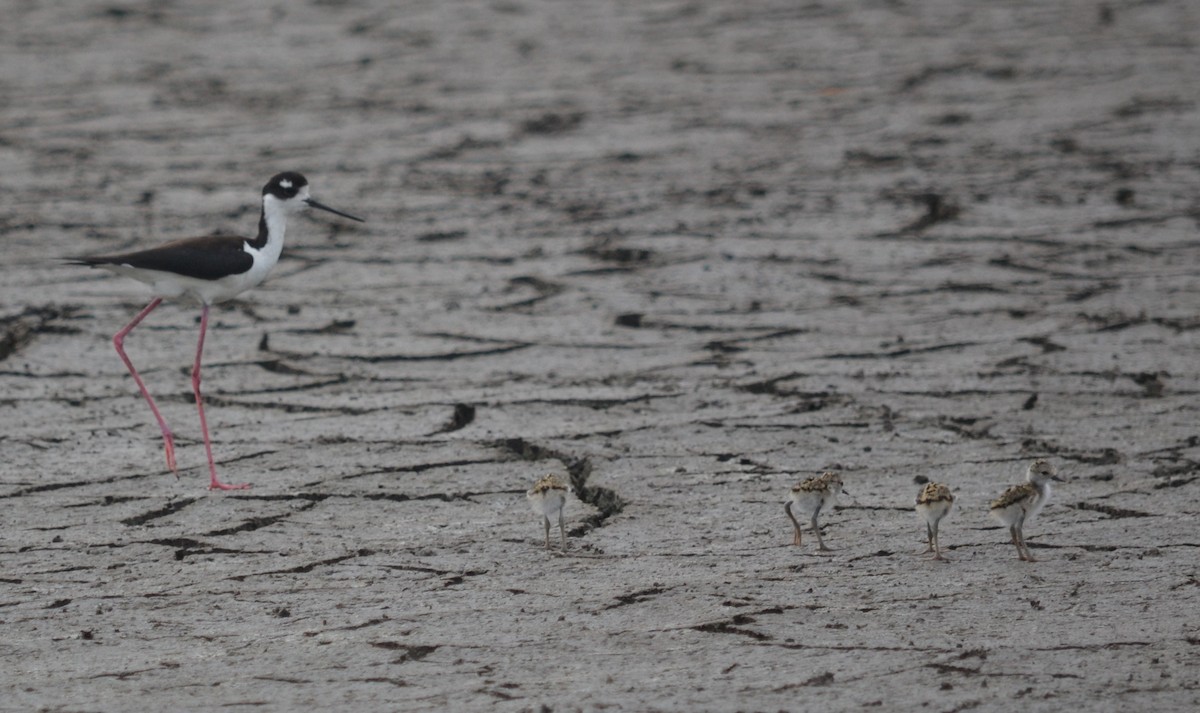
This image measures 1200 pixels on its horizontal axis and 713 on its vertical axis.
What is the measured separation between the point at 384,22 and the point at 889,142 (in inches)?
206

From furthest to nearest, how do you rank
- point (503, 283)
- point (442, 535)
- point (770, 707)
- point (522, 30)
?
point (522, 30)
point (503, 283)
point (442, 535)
point (770, 707)

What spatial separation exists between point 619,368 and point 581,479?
3.93ft

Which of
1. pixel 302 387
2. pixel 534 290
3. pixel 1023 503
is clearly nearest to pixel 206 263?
pixel 302 387

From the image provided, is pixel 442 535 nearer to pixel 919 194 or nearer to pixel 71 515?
pixel 71 515

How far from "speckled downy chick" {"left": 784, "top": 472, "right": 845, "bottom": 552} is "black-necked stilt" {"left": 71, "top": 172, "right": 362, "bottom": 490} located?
1.81 metres

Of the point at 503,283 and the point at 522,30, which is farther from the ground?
the point at 522,30

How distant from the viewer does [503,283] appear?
7.00 meters

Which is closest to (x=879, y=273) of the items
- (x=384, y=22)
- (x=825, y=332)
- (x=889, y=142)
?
(x=825, y=332)

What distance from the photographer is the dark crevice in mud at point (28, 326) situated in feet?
20.4

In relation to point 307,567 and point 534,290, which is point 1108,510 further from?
point 534,290

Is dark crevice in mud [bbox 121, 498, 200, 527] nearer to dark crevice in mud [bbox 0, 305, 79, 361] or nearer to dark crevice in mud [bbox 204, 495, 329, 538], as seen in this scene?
dark crevice in mud [bbox 204, 495, 329, 538]

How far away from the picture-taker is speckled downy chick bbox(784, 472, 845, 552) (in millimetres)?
4000

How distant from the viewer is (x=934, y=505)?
152 inches

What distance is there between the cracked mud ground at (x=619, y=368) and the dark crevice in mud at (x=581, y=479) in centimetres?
2
